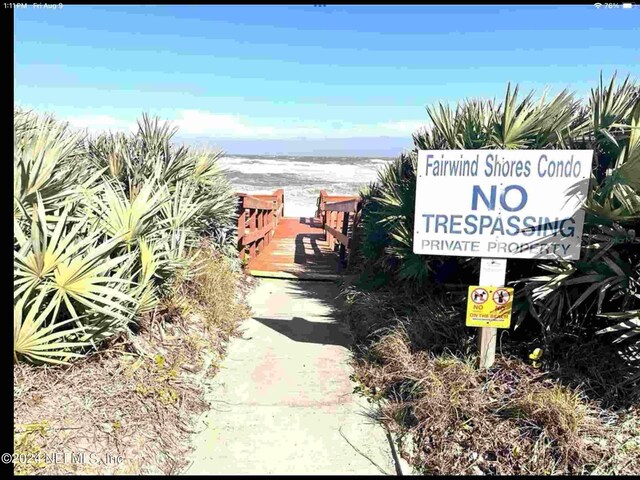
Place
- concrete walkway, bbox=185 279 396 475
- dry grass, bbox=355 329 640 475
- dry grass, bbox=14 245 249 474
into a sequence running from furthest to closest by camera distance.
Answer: concrete walkway, bbox=185 279 396 475
dry grass, bbox=355 329 640 475
dry grass, bbox=14 245 249 474

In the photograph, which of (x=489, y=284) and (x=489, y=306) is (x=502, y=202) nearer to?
(x=489, y=284)

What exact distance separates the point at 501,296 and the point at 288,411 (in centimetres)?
197

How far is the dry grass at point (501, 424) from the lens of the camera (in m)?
2.53

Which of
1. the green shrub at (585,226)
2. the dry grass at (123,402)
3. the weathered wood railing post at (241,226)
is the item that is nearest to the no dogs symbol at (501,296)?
the green shrub at (585,226)

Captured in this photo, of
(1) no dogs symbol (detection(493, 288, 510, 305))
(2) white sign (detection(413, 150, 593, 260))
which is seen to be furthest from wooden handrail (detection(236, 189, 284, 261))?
(1) no dogs symbol (detection(493, 288, 510, 305))

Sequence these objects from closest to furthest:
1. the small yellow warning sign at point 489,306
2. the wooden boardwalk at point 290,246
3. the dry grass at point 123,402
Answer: the dry grass at point 123,402, the small yellow warning sign at point 489,306, the wooden boardwalk at point 290,246

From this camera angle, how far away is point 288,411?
339 cm

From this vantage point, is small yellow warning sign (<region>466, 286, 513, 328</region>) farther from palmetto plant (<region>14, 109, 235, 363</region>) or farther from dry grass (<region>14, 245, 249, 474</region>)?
palmetto plant (<region>14, 109, 235, 363</region>)

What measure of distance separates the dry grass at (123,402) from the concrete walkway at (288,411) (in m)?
0.21

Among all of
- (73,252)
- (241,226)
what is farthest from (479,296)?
(241,226)

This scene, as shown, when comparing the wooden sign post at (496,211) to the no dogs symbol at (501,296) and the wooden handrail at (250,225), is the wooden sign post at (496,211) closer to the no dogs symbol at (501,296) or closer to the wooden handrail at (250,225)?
the no dogs symbol at (501,296)

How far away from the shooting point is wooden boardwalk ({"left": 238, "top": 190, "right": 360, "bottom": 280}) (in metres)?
7.40

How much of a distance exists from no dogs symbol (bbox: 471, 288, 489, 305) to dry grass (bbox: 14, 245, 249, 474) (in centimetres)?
236
